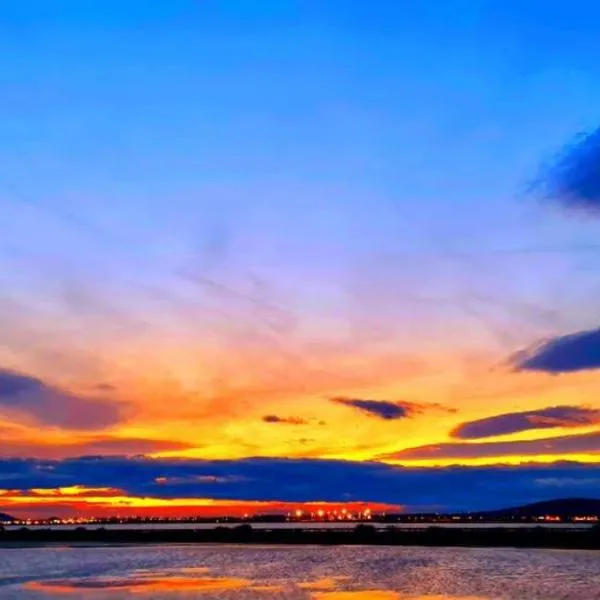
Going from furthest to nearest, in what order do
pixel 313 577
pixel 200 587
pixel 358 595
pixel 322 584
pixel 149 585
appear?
pixel 313 577 < pixel 322 584 < pixel 149 585 < pixel 200 587 < pixel 358 595

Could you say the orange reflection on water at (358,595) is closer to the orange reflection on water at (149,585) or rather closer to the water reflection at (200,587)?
the water reflection at (200,587)

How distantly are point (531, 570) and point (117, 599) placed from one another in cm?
3301

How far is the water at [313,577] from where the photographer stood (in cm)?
5253

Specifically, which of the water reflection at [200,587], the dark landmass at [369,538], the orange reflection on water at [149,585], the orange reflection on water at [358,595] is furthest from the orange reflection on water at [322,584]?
the dark landmass at [369,538]

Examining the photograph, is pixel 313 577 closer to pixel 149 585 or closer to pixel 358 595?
pixel 149 585

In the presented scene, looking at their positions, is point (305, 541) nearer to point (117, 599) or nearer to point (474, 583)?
point (474, 583)

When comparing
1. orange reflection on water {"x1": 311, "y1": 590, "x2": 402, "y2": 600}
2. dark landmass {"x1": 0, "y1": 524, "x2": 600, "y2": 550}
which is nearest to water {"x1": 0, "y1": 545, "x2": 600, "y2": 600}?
orange reflection on water {"x1": 311, "y1": 590, "x2": 402, "y2": 600}

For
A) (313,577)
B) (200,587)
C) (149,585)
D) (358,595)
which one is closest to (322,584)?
(313,577)

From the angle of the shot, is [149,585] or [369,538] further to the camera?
[369,538]

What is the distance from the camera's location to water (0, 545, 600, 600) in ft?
172

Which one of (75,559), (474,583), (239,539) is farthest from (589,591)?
(239,539)

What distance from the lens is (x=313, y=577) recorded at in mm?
65062

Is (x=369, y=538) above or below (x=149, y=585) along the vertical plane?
above

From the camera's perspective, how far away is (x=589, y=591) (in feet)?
167
